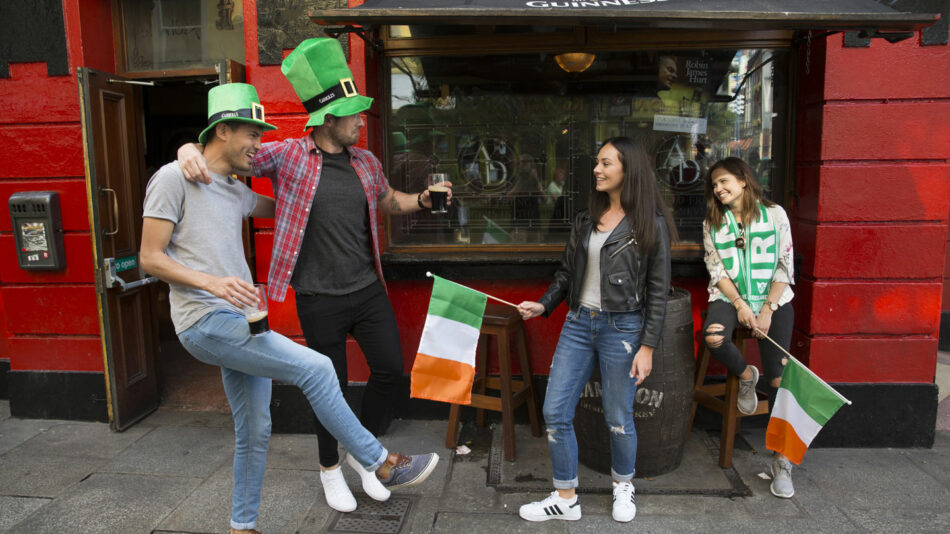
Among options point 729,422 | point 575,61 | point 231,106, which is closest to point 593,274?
point 729,422

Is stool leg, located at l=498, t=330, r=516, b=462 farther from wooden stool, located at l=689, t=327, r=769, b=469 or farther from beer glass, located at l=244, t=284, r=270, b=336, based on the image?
beer glass, located at l=244, t=284, r=270, b=336

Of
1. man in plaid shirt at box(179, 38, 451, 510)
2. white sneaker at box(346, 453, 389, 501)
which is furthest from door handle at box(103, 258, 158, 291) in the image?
white sneaker at box(346, 453, 389, 501)

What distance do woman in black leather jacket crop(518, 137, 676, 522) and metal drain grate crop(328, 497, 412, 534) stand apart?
0.64m

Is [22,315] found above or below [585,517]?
above

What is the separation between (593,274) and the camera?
318 centimetres

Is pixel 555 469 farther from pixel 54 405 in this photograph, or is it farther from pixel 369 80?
pixel 54 405

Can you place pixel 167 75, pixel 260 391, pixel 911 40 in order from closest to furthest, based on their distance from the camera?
pixel 260 391, pixel 911 40, pixel 167 75

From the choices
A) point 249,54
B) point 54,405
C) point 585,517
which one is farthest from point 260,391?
point 54,405

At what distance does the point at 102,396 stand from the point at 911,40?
5.89 meters

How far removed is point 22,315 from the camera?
15.3 feet

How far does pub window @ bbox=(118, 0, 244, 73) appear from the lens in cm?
456

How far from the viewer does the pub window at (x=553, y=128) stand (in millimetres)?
4434

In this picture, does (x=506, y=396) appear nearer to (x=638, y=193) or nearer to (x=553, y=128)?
(x=638, y=193)

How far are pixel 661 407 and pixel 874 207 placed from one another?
1892mm
